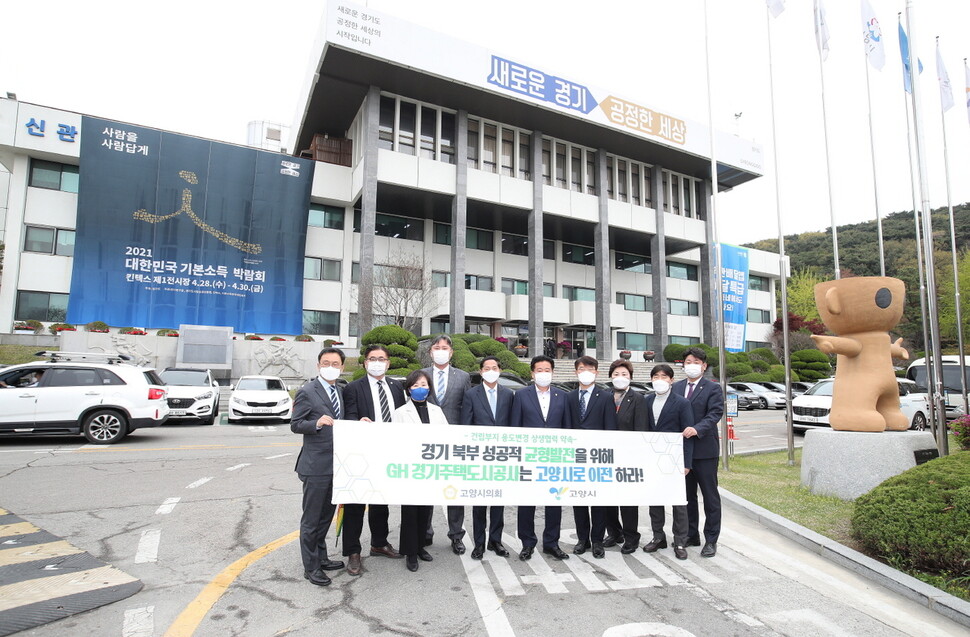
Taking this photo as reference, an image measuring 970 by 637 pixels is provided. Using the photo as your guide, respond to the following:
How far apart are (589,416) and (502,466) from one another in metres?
1.08

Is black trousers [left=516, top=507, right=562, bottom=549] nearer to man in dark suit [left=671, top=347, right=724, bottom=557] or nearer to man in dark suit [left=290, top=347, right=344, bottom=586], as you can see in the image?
man in dark suit [left=671, top=347, right=724, bottom=557]

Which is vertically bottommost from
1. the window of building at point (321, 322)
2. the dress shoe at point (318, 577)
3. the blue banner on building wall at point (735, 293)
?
the dress shoe at point (318, 577)

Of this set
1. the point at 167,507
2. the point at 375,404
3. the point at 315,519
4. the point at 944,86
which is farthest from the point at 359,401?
the point at 944,86

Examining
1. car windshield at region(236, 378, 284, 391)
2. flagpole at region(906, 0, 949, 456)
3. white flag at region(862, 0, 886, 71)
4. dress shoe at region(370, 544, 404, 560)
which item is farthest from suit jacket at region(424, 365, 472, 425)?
car windshield at region(236, 378, 284, 391)

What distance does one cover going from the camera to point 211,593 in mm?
4031

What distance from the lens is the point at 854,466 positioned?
7.19 m

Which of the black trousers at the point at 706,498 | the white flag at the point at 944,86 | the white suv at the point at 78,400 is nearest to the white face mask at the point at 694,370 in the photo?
the black trousers at the point at 706,498

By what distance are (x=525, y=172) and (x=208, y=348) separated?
21406 millimetres

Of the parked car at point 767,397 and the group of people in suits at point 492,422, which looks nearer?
the group of people in suits at point 492,422

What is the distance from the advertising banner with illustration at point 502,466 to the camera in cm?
471

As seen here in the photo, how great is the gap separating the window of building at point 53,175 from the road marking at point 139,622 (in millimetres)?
31944

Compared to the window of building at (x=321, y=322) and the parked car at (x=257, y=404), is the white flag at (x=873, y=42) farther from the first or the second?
the window of building at (x=321, y=322)

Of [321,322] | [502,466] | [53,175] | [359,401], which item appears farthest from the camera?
[321,322]

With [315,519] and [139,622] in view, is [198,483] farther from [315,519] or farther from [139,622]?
[139,622]
